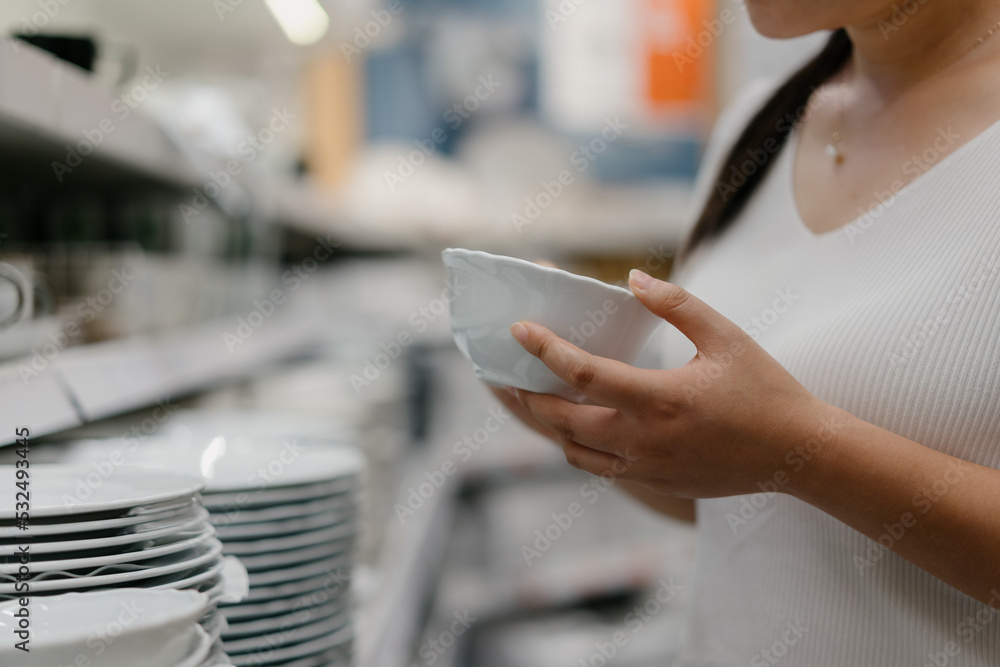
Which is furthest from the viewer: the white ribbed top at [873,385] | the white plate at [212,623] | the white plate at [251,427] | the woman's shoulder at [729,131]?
the woman's shoulder at [729,131]

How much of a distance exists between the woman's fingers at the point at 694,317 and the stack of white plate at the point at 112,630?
0.38 m

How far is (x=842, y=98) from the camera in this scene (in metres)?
0.96

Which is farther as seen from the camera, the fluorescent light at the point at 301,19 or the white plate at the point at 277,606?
the fluorescent light at the point at 301,19

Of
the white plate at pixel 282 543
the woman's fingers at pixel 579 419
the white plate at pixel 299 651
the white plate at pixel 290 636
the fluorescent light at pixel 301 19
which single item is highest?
the fluorescent light at pixel 301 19

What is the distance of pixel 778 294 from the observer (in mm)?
827

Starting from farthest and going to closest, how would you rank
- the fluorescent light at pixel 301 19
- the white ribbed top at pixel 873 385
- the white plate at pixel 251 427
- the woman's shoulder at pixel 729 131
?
the fluorescent light at pixel 301 19, the woman's shoulder at pixel 729 131, the white plate at pixel 251 427, the white ribbed top at pixel 873 385

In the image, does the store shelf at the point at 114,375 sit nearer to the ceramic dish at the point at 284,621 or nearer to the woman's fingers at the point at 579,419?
the ceramic dish at the point at 284,621

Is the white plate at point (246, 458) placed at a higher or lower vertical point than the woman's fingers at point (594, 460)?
lower

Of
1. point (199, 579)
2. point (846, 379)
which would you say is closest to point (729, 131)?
point (846, 379)

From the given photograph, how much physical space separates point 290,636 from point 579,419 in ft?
1.22

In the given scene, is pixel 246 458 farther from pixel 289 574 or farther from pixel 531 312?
pixel 531 312

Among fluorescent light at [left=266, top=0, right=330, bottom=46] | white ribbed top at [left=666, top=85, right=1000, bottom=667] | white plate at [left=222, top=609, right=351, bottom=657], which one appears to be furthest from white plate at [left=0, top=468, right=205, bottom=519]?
fluorescent light at [left=266, top=0, right=330, bottom=46]

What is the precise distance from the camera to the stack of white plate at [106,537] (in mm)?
479

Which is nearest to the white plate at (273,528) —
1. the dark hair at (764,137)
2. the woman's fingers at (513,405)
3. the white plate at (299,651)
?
the white plate at (299,651)
